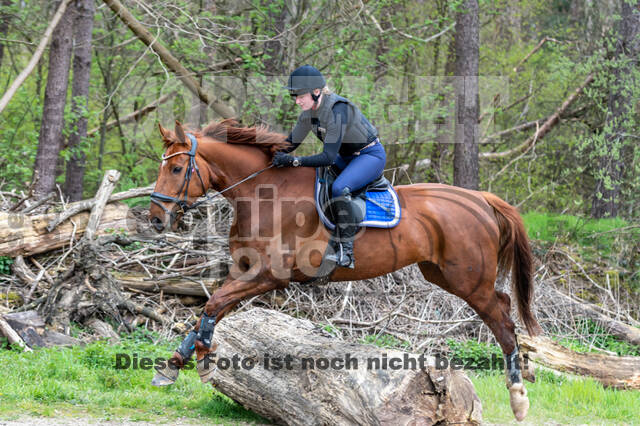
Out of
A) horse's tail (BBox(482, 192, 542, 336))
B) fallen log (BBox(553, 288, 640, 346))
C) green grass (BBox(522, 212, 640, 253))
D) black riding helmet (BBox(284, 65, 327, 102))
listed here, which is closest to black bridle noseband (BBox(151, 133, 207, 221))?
black riding helmet (BBox(284, 65, 327, 102))

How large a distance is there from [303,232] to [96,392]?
101 inches

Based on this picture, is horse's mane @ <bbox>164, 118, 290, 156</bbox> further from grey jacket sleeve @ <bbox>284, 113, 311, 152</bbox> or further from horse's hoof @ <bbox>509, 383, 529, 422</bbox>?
horse's hoof @ <bbox>509, 383, 529, 422</bbox>

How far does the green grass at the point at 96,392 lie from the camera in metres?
5.27

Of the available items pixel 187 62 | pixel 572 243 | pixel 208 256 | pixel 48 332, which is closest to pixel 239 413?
pixel 48 332

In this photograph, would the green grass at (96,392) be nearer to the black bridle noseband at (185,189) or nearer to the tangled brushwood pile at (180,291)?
the tangled brushwood pile at (180,291)

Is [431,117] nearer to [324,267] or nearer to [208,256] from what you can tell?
[208,256]

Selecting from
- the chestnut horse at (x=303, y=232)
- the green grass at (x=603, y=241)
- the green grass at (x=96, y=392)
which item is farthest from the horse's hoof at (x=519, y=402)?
A: the green grass at (x=603, y=241)

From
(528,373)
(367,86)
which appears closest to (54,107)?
(367,86)

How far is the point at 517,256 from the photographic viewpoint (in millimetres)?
6449

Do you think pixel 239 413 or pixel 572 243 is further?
pixel 572 243

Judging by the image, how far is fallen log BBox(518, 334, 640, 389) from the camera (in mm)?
7336

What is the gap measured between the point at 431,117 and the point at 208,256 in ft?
17.8

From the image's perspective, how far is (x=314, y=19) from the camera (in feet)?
39.8

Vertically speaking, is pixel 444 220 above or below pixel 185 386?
above
